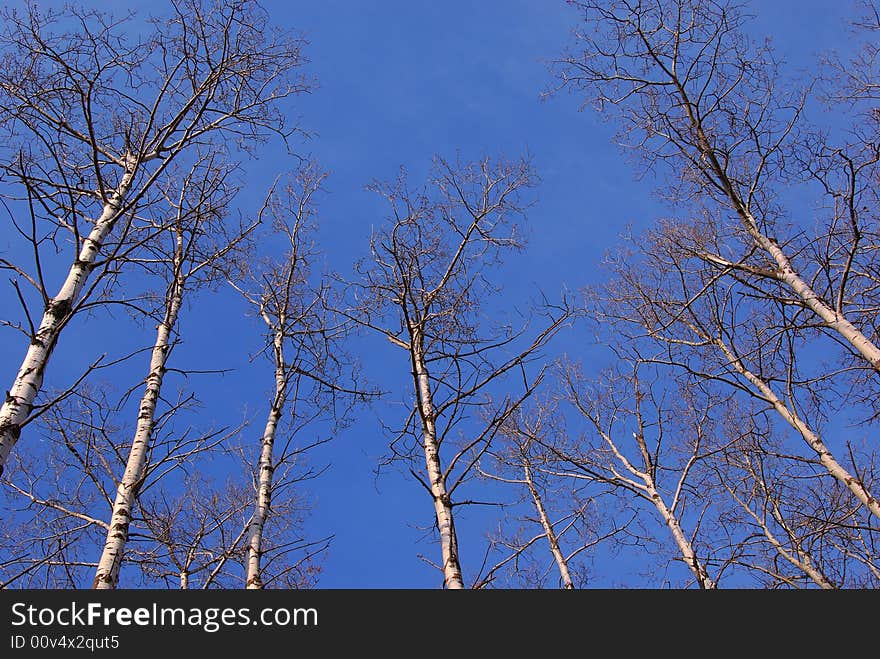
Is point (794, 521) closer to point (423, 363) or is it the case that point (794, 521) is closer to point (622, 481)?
point (622, 481)

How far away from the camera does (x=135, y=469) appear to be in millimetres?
5398

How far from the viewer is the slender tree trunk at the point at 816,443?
6.37m

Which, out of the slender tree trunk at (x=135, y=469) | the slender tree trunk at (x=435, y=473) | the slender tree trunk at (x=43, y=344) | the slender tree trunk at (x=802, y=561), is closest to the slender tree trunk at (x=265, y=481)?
the slender tree trunk at (x=135, y=469)

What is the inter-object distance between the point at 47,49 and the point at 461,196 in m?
4.02

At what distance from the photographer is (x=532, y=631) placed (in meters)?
3.69

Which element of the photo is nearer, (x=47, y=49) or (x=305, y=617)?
(x=305, y=617)

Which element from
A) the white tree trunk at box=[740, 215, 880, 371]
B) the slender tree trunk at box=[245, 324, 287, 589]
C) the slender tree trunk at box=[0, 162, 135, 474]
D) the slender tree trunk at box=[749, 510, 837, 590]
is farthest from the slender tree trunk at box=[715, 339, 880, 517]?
the slender tree trunk at box=[0, 162, 135, 474]

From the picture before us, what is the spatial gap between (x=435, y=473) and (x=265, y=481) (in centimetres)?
287

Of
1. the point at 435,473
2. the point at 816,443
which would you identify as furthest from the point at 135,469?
the point at 816,443

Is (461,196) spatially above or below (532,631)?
above

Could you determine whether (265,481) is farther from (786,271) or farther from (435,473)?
(786,271)

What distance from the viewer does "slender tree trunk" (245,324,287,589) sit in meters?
6.57

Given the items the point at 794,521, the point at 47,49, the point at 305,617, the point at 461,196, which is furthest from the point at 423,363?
the point at 794,521

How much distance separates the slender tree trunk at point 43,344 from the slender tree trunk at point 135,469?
1.87ft
